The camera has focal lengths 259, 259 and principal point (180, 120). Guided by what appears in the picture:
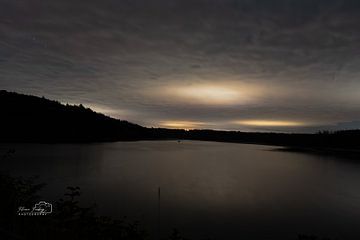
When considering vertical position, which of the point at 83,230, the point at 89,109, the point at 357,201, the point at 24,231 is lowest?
the point at 357,201

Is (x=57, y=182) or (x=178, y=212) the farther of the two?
(x=57, y=182)

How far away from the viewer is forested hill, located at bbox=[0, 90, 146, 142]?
374 ft

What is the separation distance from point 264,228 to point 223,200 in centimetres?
713

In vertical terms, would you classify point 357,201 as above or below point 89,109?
below

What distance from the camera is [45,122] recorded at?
126688 millimetres

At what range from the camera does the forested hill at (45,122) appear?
113875 millimetres

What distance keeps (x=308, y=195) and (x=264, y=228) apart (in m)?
14.0

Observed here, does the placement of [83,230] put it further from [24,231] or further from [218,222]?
[218,222]

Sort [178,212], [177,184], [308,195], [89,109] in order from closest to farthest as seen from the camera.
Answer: [178,212] < [308,195] < [177,184] < [89,109]

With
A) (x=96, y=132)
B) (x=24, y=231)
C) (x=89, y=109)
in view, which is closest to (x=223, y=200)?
(x=24, y=231)

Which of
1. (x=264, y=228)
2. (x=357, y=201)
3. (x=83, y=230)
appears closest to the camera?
(x=83, y=230)

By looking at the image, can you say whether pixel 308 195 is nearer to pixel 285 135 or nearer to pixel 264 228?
pixel 264 228

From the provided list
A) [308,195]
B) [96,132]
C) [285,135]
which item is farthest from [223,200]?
[285,135]

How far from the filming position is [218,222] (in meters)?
16.3
